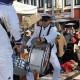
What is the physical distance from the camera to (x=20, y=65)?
20.1 feet

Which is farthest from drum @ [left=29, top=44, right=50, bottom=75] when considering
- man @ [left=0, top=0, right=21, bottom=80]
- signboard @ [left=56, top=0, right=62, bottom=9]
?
signboard @ [left=56, top=0, right=62, bottom=9]

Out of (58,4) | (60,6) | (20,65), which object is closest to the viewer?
(20,65)

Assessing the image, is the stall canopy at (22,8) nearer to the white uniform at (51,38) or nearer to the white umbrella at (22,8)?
the white umbrella at (22,8)

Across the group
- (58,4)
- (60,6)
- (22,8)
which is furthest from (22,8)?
(58,4)

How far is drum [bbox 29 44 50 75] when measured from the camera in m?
6.49

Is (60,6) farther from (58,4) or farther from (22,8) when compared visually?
(22,8)

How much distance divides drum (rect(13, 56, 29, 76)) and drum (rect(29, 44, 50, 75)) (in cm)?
19

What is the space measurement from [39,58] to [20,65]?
1.79 ft

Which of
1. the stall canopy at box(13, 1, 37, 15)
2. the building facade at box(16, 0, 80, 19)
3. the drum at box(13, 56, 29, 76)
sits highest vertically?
the stall canopy at box(13, 1, 37, 15)

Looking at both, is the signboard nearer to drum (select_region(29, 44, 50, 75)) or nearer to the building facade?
the building facade

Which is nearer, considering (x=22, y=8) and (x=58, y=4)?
(x=22, y=8)

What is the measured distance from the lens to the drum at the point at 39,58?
21.3ft

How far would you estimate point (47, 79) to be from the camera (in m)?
8.49

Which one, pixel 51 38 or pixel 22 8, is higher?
pixel 22 8
